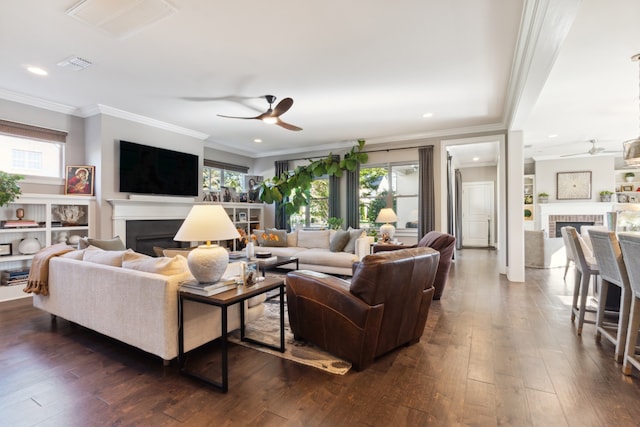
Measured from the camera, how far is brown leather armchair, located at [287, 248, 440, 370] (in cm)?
212

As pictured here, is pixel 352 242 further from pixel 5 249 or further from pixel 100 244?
pixel 5 249

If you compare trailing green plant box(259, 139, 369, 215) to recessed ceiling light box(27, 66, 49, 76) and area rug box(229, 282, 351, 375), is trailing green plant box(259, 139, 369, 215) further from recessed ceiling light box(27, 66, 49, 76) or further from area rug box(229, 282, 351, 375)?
recessed ceiling light box(27, 66, 49, 76)

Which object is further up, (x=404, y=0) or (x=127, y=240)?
(x=404, y=0)

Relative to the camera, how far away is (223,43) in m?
2.97

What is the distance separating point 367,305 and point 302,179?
5.38 meters

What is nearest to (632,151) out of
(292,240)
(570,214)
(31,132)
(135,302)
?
(292,240)

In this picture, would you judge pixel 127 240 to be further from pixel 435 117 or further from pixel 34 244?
pixel 435 117

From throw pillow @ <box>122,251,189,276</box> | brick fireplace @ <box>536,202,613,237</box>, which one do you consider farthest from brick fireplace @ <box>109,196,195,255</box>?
brick fireplace @ <box>536,202,613,237</box>

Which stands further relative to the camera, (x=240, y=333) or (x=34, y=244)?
(x=34, y=244)

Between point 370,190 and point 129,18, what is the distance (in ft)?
17.5

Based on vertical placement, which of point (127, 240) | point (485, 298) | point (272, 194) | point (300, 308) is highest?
point (272, 194)

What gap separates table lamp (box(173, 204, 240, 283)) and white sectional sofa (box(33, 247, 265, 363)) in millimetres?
228

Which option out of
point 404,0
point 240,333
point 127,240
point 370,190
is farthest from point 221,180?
point 404,0

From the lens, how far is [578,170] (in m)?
8.30
